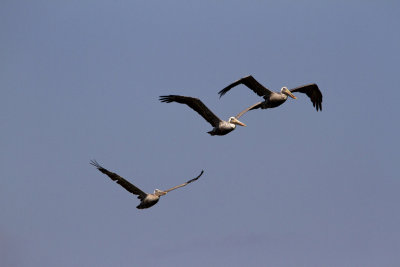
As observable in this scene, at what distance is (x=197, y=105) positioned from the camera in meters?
29.7

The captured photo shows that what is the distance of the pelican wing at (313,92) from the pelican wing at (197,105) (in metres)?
6.43

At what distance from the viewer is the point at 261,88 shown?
31.9 meters

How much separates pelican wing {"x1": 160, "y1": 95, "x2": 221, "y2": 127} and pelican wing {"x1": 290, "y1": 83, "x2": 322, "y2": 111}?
Result: 21.1 feet

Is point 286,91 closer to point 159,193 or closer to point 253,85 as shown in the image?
point 253,85

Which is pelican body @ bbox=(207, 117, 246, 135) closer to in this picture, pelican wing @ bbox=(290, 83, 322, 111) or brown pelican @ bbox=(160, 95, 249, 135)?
brown pelican @ bbox=(160, 95, 249, 135)

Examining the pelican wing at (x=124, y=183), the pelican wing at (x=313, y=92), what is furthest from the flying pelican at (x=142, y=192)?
the pelican wing at (x=313, y=92)

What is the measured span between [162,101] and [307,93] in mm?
10304

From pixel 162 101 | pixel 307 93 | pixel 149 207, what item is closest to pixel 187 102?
pixel 162 101

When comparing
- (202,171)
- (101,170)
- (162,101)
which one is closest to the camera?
(162,101)

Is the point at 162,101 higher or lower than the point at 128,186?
higher

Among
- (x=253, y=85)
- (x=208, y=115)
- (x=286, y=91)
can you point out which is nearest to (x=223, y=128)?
(x=208, y=115)

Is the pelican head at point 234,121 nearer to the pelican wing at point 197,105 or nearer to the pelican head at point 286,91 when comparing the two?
the pelican wing at point 197,105

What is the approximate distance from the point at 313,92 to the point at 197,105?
8546mm

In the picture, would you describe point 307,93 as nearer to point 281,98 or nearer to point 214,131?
point 281,98
